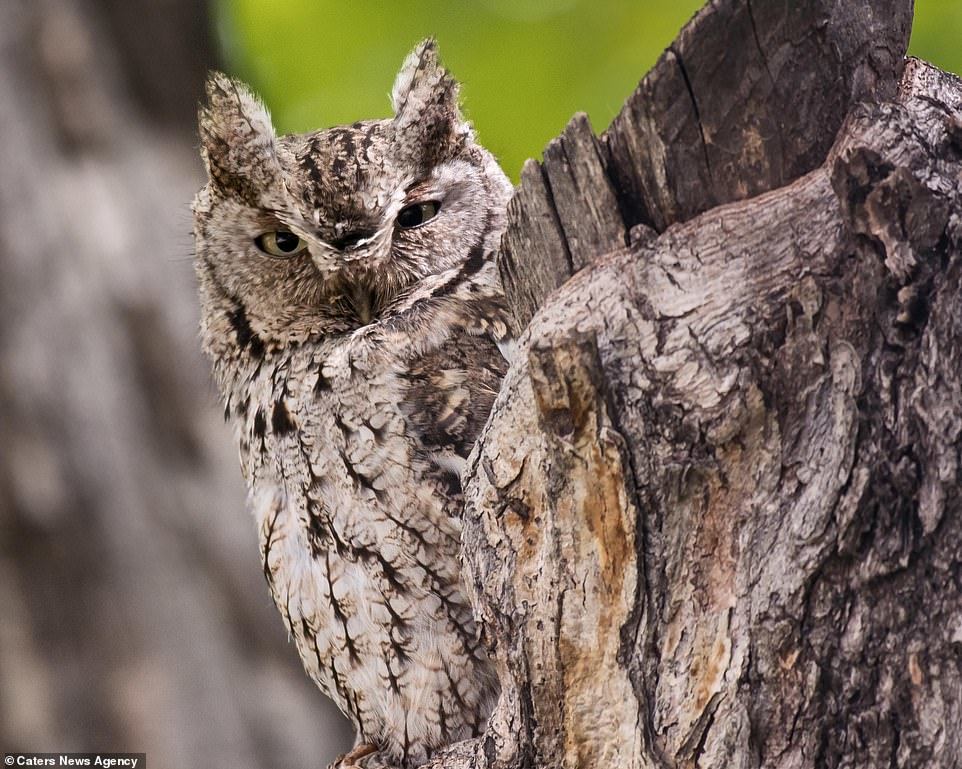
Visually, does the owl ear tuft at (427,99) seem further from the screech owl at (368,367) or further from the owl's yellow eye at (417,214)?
the owl's yellow eye at (417,214)

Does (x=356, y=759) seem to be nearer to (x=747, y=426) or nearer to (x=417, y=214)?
(x=417, y=214)

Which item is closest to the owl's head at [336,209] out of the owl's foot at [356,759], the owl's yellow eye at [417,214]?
the owl's yellow eye at [417,214]

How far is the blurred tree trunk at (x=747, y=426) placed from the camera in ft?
4.45

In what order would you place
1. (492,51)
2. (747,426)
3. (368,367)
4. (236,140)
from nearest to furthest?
(747,426) < (368,367) < (236,140) < (492,51)

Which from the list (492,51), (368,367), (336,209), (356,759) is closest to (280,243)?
(336,209)

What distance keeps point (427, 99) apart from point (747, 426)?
1205 millimetres

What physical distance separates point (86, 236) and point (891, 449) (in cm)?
347

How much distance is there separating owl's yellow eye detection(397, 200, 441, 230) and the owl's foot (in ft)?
3.63

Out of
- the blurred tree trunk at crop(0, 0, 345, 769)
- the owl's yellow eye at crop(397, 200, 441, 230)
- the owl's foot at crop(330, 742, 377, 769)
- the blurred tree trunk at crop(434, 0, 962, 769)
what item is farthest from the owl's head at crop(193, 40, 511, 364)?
the blurred tree trunk at crop(0, 0, 345, 769)

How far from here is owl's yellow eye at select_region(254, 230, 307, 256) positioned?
232 centimetres

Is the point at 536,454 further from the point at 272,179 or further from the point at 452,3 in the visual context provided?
the point at 452,3

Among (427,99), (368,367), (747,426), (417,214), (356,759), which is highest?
(427,99)

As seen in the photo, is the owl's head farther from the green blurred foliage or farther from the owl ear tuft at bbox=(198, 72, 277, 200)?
the green blurred foliage

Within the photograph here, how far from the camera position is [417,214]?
2.34 meters
